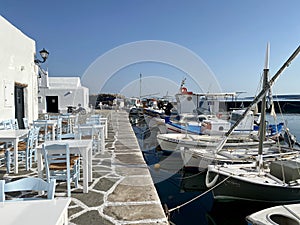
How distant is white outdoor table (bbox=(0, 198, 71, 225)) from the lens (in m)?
1.68

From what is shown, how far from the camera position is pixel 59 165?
13.4 ft

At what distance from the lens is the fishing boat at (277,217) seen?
422 cm

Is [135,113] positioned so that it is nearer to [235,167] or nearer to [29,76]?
[29,76]

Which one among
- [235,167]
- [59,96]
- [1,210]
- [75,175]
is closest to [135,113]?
[59,96]

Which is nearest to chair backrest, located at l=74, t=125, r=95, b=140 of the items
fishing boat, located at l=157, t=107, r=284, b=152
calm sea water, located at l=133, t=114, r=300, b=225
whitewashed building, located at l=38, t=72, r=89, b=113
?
calm sea water, located at l=133, t=114, r=300, b=225

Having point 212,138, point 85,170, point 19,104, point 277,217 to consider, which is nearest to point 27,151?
point 85,170

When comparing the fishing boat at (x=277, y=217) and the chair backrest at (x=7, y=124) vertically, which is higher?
the chair backrest at (x=7, y=124)

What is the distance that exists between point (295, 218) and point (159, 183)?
5.16 meters

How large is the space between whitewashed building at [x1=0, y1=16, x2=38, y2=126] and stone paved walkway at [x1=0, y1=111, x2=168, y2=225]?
404 centimetres

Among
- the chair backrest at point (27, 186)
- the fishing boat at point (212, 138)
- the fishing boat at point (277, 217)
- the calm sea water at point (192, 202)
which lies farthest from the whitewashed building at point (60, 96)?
the chair backrest at point (27, 186)

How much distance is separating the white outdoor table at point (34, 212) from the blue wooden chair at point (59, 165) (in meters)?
1.63

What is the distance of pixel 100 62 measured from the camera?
11.3 m

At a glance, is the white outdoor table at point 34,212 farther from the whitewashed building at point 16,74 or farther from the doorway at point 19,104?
the doorway at point 19,104

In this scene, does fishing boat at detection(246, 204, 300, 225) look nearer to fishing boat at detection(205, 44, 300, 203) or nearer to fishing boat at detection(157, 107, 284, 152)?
fishing boat at detection(205, 44, 300, 203)
